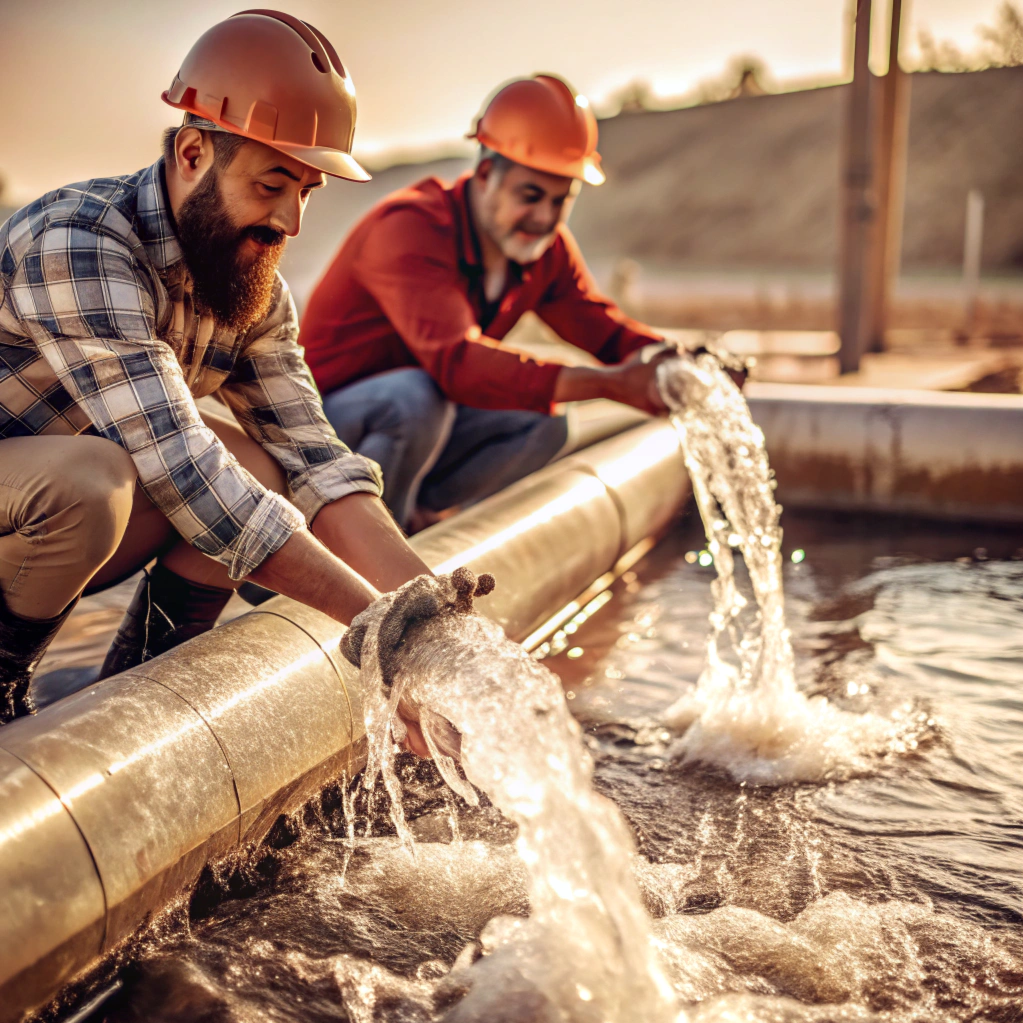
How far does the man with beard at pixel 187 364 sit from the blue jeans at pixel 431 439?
0.84 m

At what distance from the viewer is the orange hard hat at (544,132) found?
2.90 metres

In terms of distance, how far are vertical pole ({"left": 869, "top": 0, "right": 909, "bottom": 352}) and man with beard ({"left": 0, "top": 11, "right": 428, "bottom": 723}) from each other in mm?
5350

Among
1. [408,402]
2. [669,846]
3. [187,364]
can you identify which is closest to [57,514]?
[187,364]

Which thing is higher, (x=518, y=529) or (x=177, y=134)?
(x=177, y=134)

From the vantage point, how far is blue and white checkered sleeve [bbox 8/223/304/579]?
153 cm

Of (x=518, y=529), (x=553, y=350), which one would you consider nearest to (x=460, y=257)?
(x=518, y=529)

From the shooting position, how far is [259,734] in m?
1.66

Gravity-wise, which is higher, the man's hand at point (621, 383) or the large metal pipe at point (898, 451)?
the man's hand at point (621, 383)

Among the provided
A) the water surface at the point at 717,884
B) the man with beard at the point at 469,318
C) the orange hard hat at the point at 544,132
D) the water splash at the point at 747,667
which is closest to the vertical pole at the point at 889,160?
the man with beard at the point at 469,318

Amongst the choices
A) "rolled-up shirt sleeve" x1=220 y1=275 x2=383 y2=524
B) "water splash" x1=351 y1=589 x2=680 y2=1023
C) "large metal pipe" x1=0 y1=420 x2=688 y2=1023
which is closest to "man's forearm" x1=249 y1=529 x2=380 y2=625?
"water splash" x1=351 y1=589 x2=680 y2=1023

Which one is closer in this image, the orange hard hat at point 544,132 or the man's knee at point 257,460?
the man's knee at point 257,460

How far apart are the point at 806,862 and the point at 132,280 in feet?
4.63

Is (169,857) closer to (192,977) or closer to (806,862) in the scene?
(192,977)

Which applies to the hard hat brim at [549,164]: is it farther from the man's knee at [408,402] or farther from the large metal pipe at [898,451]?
the large metal pipe at [898,451]
